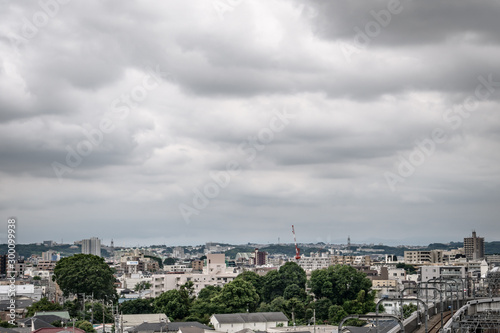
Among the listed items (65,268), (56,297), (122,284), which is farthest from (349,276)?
(122,284)

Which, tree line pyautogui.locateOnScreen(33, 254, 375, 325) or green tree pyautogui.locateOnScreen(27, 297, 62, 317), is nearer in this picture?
tree line pyautogui.locateOnScreen(33, 254, 375, 325)

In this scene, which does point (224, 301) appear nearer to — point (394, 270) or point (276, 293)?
point (276, 293)

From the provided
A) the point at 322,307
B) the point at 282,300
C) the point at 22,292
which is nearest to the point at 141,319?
the point at 282,300

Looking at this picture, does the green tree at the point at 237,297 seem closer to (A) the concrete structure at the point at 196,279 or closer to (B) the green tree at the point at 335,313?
(B) the green tree at the point at 335,313

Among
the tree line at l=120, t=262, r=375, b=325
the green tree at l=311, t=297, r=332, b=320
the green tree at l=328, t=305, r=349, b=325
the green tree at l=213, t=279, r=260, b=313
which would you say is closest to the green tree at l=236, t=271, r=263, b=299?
the tree line at l=120, t=262, r=375, b=325

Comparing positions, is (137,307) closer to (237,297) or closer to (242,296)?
(237,297)

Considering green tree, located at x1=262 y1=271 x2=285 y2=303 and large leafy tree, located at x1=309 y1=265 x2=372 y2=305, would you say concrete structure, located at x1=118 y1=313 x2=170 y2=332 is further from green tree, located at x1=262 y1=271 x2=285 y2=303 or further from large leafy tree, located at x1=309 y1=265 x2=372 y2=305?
large leafy tree, located at x1=309 y1=265 x2=372 y2=305

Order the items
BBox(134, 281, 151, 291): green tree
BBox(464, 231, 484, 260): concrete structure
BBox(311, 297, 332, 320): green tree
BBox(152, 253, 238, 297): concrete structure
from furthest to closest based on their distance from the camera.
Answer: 1. BBox(464, 231, 484, 260): concrete structure
2. BBox(134, 281, 151, 291): green tree
3. BBox(152, 253, 238, 297): concrete structure
4. BBox(311, 297, 332, 320): green tree
